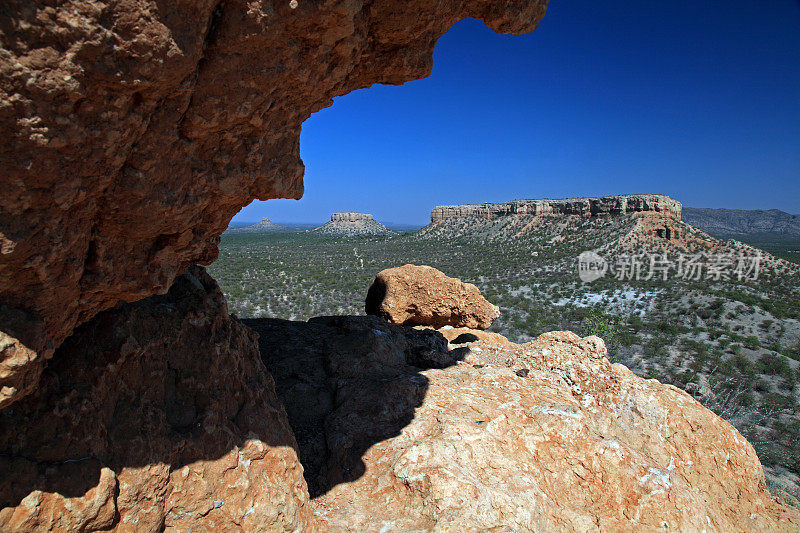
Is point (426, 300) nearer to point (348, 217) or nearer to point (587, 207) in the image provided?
point (587, 207)

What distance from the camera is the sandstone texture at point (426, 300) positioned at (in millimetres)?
11789

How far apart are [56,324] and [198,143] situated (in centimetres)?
176

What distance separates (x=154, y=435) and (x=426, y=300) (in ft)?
28.5

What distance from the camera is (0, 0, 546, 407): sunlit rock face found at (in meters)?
2.26

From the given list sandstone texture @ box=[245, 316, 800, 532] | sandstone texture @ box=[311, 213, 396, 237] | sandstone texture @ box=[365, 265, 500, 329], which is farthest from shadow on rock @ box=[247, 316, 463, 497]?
sandstone texture @ box=[311, 213, 396, 237]

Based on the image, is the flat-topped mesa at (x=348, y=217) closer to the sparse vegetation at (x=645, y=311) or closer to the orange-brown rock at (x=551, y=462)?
the sparse vegetation at (x=645, y=311)

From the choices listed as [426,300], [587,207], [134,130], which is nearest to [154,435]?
[134,130]

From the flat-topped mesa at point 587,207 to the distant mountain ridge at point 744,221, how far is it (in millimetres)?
87331

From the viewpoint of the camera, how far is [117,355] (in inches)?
145

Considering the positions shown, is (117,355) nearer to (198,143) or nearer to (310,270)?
(198,143)

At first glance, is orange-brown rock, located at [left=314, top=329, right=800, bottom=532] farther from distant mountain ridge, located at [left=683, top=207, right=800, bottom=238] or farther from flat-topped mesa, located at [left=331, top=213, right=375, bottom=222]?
distant mountain ridge, located at [left=683, top=207, right=800, bottom=238]

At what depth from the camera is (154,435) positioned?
3689 millimetres

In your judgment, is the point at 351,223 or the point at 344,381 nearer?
the point at 344,381

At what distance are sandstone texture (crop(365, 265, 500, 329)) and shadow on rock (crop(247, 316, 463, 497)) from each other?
7.62 ft
